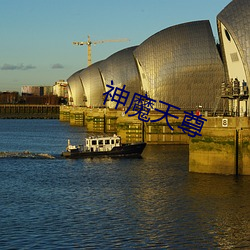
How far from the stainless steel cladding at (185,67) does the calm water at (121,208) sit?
83.9 feet

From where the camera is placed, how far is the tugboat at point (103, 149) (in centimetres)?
6200

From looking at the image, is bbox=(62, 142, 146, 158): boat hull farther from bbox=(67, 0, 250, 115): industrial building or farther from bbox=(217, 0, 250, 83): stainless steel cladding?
bbox=(67, 0, 250, 115): industrial building

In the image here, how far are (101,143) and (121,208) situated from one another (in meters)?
27.1

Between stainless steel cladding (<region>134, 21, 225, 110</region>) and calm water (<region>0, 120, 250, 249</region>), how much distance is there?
25.6m

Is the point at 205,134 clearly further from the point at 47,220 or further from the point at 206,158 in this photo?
the point at 47,220

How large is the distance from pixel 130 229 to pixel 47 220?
446 cm

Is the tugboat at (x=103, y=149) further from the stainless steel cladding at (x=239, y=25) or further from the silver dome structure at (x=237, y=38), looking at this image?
the stainless steel cladding at (x=239, y=25)

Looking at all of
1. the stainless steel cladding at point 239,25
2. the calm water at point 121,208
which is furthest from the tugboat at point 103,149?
the stainless steel cladding at point 239,25

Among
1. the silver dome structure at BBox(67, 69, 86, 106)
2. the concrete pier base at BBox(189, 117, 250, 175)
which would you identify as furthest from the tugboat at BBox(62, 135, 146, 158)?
the silver dome structure at BBox(67, 69, 86, 106)

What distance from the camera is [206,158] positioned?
46344 mm

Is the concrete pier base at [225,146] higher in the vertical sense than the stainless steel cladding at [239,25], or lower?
lower

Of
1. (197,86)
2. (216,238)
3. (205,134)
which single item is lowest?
(216,238)

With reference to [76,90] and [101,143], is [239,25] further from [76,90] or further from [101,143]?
[76,90]

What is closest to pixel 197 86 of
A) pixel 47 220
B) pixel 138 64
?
pixel 138 64
